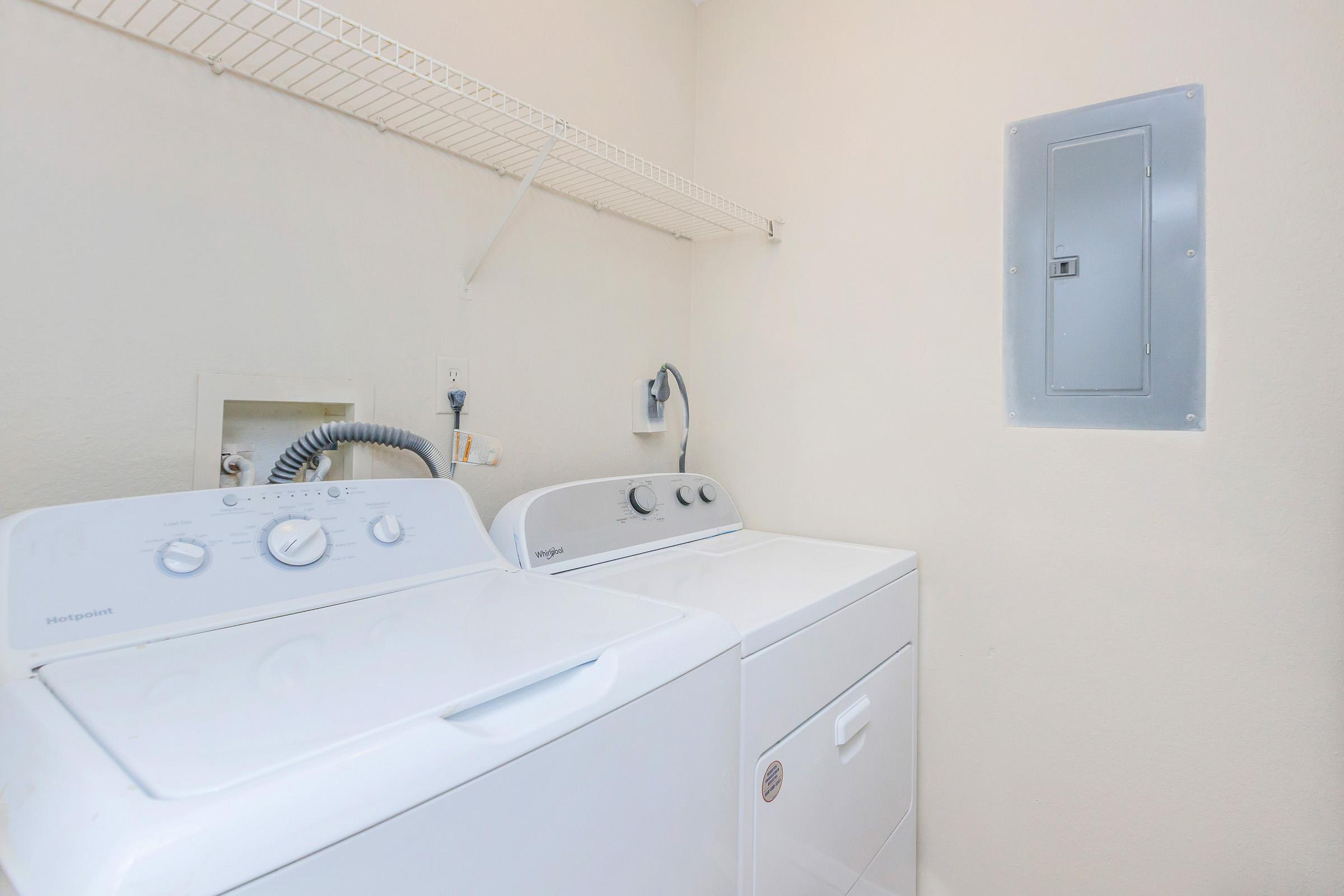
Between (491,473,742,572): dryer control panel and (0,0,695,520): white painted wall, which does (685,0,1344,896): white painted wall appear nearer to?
(491,473,742,572): dryer control panel

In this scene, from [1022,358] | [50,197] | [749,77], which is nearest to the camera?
[50,197]

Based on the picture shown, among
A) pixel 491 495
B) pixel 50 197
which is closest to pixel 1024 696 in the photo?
pixel 491 495

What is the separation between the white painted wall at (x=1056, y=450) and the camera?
39.8 inches

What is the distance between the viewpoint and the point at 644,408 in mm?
1605

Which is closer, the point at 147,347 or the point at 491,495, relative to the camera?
the point at 147,347

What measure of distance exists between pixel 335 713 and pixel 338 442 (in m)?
0.57

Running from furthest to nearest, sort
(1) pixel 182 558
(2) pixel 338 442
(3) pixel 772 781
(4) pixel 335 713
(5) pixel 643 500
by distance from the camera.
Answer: (5) pixel 643 500, (2) pixel 338 442, (3) pixel 772 781, (1) pixel 182 558, (4) pixel 335 713

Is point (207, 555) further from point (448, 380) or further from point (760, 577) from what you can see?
point (760, 577)

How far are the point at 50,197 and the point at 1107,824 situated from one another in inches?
71.2

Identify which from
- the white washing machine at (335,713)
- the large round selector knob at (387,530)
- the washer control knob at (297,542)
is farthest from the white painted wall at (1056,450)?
the washer control knob at (297,542)

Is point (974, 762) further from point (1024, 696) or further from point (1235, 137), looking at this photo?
point (1235, 137)

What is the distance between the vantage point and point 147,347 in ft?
2.85

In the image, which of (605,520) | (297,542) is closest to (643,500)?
(605,520)

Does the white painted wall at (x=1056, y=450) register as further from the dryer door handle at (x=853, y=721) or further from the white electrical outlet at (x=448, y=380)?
the white electrical outlet at (x=448, y=380)
